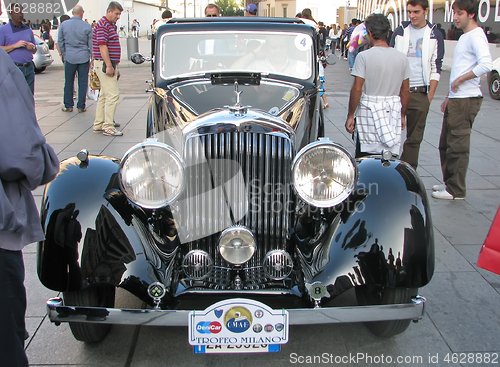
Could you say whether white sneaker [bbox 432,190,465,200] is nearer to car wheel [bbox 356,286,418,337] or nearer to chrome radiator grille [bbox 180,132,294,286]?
car wheel [bbox 356,286,418,337]

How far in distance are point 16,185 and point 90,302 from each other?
0.85 meters

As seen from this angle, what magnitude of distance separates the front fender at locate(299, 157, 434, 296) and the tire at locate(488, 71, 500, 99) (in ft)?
32.8

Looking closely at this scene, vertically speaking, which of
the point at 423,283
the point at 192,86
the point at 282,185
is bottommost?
the point at 423,283

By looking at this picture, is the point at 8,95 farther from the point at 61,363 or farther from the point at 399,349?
the point at 399,349

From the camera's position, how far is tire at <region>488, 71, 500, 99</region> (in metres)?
10.9

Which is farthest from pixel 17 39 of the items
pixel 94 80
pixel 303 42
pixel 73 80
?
pixel 303 42

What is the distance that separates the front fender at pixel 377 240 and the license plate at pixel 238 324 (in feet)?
1.10

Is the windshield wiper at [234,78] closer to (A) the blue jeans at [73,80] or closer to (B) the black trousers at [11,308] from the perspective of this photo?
(B) the black trousers at [11,308]

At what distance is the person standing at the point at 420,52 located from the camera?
4.76 metres

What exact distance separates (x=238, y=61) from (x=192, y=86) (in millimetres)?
497

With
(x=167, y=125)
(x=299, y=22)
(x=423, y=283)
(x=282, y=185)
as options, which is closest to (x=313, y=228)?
(x=282, y=185)

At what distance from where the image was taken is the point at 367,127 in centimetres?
439

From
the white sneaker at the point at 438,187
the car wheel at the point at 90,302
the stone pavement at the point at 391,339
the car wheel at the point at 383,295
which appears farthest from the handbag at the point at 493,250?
the white sneaker at the point at 438,187

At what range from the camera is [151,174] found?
2.39m
